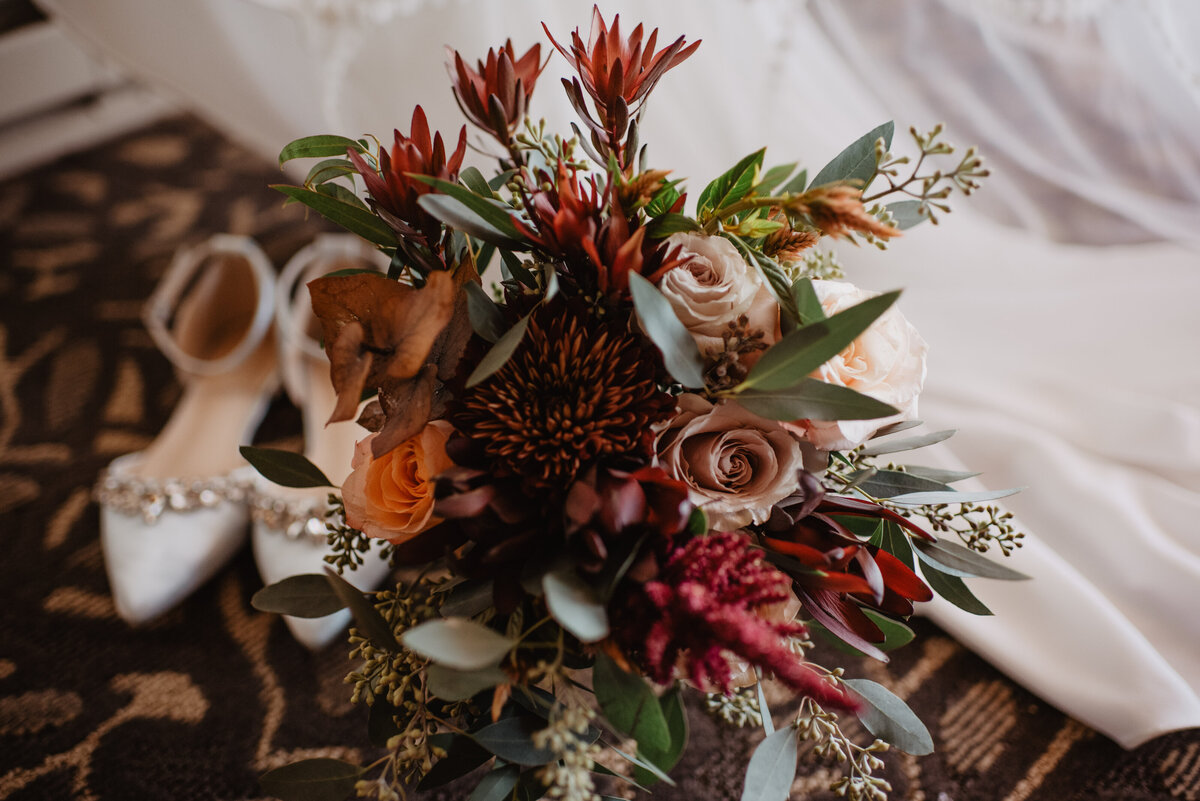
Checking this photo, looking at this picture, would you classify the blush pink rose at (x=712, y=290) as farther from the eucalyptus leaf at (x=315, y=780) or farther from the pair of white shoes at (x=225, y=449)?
the pair of white shoes at (x=225, y=449)

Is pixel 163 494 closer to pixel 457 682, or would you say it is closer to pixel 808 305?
pixel 457 682

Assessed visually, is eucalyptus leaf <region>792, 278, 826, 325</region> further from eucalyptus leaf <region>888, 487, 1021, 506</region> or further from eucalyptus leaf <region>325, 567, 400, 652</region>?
eucalyptus leaf <region>325, 567, 400, 652</region>

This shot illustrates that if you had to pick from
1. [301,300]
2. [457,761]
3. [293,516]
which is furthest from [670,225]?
[301,300]

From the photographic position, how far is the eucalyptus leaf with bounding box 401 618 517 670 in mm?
333

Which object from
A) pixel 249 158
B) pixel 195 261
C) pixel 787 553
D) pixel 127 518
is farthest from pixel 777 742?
pixel 249 158

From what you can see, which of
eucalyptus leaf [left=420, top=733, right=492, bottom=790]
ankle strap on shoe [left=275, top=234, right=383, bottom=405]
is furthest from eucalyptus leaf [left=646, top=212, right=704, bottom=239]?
ankle strap on shoe [left=275, top=234, right=383, bottom=405]

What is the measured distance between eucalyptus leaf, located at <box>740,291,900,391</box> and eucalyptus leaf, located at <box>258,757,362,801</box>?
0.32m

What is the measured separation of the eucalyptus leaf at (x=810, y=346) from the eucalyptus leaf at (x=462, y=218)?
16cm

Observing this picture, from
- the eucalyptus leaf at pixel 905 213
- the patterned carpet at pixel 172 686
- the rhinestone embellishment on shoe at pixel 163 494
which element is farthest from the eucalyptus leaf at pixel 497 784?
the rhinestone embellishment on shoe at pixel 163 494

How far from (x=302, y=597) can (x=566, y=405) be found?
0.70ft

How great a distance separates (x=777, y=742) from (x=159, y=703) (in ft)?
2.00

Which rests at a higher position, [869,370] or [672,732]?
[869,370]

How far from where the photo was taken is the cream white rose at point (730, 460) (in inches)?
15.7

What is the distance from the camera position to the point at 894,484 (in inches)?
18.6
